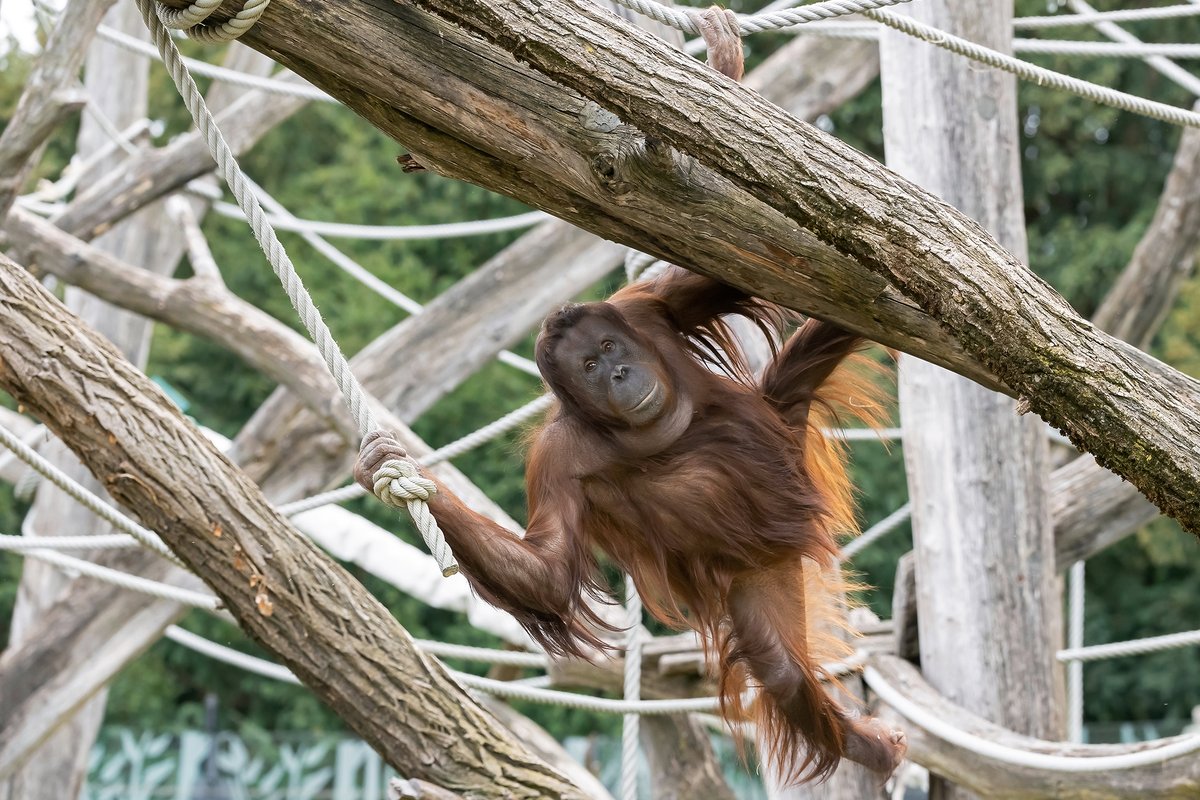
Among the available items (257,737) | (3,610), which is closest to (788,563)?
(257,737)

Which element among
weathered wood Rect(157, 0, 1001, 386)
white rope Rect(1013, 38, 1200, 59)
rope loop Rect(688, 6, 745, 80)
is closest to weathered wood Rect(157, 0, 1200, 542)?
weathered wood Rect(157, 0, 1001, 386)

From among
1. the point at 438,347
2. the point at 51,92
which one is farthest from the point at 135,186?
the point at 438,347

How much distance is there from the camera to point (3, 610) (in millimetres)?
12203

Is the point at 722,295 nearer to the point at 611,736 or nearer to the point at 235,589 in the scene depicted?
the point at 235,589

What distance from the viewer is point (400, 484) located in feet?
6.17

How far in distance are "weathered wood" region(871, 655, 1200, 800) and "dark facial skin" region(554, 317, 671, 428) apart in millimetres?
1157

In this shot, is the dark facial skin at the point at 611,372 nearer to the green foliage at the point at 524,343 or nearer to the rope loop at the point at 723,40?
the rope loop at the point at 723,40

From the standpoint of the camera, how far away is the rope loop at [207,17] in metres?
1.57

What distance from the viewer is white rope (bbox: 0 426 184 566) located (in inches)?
108

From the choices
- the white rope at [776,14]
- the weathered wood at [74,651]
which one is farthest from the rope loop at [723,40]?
the weathered wood at [74,651]

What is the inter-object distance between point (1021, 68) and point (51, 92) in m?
2.58

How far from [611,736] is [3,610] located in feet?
19.5

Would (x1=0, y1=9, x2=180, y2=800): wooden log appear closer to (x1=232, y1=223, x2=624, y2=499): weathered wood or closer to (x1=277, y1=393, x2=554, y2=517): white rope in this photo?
(x1=232, y1=223, x2=624, y2=499): weathered wood

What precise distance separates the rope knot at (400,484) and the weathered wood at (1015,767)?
1738 mm
